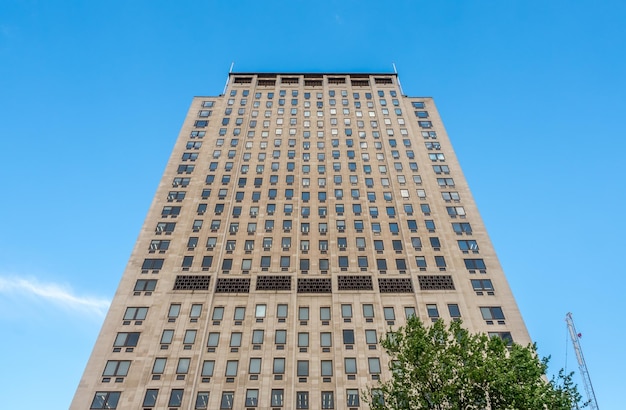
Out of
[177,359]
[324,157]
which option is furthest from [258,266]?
[324,157]

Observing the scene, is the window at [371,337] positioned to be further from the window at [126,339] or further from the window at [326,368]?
the window at [126,339]

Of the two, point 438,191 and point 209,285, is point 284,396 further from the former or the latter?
point 438,191

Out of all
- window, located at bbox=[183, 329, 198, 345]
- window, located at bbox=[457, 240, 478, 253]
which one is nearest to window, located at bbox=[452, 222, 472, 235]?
window, located at bbox=[457, 240, 478, 253]

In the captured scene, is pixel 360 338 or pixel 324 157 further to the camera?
pixel 324 157

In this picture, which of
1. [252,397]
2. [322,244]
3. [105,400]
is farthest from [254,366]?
[322,244]

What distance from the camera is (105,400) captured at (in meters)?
37.5

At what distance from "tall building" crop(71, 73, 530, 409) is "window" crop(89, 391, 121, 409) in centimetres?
9

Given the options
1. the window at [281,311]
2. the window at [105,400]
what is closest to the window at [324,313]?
the window at [281,311]

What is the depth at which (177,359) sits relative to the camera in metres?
40.5

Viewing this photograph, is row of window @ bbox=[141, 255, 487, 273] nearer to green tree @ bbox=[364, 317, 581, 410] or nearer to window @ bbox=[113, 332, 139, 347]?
window @ bbox=[113, 332, 139, 347]

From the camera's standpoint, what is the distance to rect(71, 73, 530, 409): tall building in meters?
39.8

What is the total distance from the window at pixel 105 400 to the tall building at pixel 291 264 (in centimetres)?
9

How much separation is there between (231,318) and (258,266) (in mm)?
6991

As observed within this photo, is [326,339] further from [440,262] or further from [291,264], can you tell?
[440,262]
